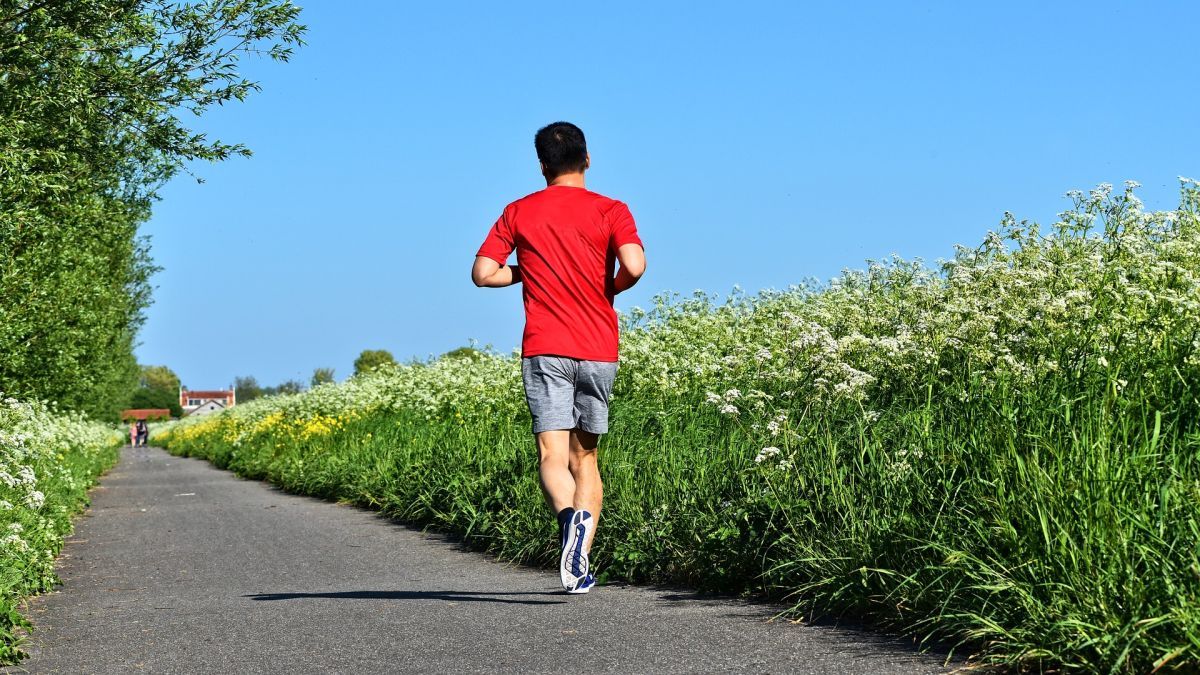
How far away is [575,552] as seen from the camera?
5812 mm

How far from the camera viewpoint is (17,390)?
16.4m

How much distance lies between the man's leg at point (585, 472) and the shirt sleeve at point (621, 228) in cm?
96

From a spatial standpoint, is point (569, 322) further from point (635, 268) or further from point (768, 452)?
point (768, 452)

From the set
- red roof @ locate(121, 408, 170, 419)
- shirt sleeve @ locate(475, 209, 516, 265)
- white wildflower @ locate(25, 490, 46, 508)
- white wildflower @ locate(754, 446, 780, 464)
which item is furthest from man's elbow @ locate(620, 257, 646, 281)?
red roof @ locate(121, 408, 170, 419)

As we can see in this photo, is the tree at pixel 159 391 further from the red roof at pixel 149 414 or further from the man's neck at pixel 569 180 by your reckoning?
the man's neck at pixel 569 180

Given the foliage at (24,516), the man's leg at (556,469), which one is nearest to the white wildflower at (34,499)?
the foliage at (24,516)

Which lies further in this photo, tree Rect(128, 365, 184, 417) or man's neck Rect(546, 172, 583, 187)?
tree Rect(128, 365, 184, 417)

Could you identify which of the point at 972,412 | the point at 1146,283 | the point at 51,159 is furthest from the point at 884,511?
the point at 51,159

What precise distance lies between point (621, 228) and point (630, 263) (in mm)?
197

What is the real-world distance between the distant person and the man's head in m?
0.01

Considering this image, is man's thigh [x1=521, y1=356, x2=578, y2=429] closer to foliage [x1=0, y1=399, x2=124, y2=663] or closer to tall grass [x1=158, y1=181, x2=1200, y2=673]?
tall grass [x1=158, y1=181, x2=1200, y2=673]

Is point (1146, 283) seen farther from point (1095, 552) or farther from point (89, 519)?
point (89, 519)

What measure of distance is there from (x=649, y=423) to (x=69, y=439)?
1023 centimetres

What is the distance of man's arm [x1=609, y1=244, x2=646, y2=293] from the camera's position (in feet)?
19.4
